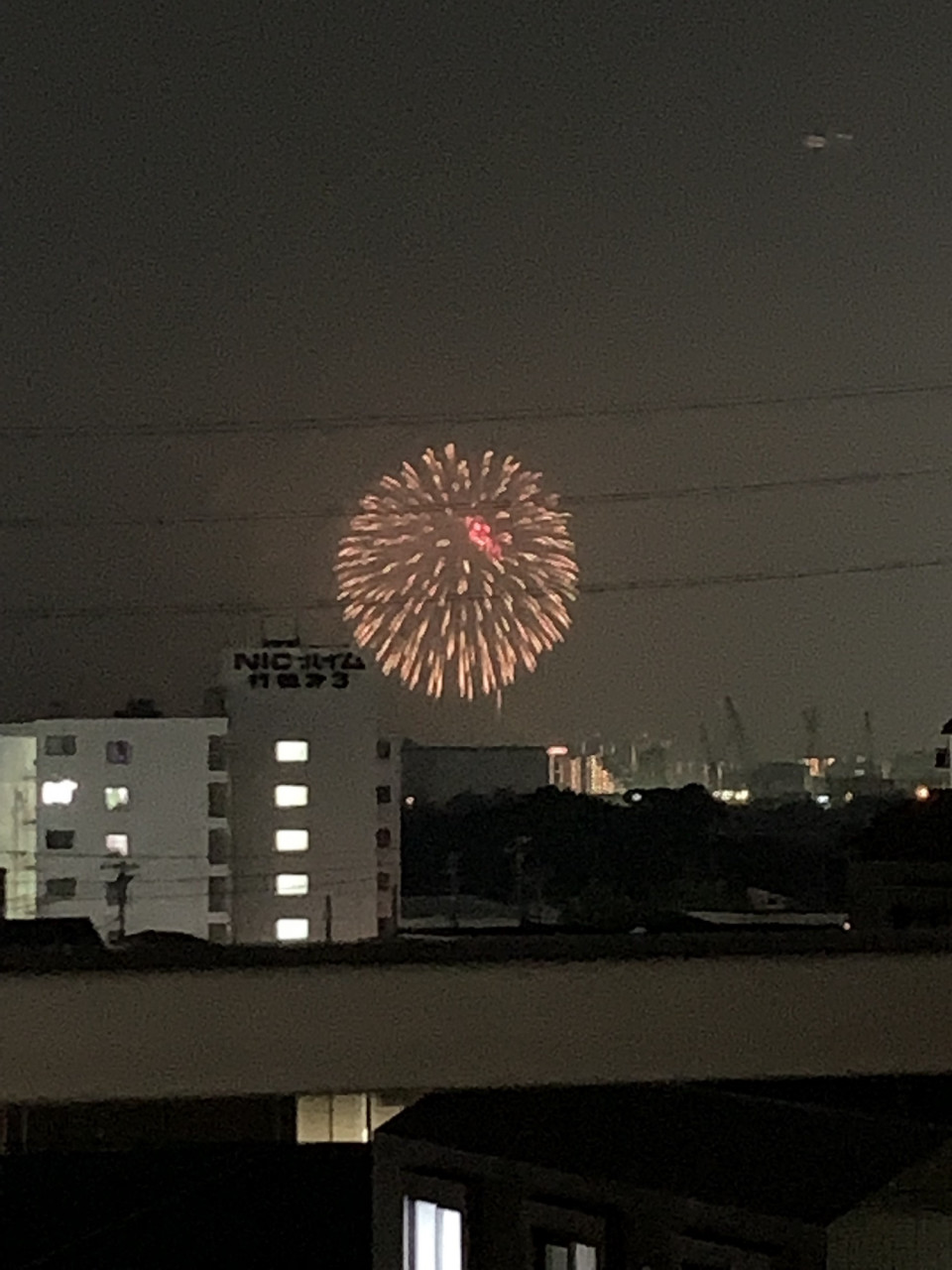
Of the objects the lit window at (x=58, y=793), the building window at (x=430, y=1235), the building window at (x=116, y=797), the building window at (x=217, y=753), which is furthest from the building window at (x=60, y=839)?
the building window at (x=430, y=1235)

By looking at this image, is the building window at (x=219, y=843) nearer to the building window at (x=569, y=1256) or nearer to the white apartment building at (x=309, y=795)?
the white apartment building at (x=309, y=795)

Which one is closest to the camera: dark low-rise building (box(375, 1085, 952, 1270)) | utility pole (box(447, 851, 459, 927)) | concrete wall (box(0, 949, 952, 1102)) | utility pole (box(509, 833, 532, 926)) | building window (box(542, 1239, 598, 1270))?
concrete wall (box(0, 949, 952, 1102))

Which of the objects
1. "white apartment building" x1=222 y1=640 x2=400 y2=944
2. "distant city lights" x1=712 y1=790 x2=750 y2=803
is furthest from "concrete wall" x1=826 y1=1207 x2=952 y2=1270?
"white apartment building" x1=222 y1=640 x2=400 y2=944

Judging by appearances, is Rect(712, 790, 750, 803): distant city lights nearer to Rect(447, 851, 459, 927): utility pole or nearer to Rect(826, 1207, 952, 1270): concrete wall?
Rect(447, 851, 459, 927): utility pole

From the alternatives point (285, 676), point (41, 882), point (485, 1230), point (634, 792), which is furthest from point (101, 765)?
point (485, 1230)

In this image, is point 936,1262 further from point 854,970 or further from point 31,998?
point 31,998

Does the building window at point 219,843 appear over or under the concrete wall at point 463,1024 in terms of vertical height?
over
